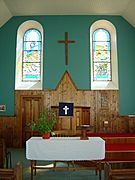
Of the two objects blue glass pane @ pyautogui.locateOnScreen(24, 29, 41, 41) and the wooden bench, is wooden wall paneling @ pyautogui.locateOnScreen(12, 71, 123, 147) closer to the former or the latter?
blue glass pane @ pyautogui.locateOnScreen(24, 29, 41, 41)

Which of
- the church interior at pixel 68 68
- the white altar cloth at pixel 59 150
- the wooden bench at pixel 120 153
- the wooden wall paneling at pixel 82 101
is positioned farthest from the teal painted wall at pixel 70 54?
the white altar cloth at pixel 59 150

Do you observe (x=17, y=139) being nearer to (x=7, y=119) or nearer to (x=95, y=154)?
(x=7, y=119)

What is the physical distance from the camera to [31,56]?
10.5m

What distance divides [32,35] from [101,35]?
303 cm

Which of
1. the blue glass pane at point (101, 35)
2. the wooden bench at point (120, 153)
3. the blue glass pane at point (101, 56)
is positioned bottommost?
the wooden bench at point (120, 153)

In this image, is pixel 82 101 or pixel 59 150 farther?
pixel 82 101

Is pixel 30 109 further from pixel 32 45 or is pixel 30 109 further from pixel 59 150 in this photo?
pixel 59 150

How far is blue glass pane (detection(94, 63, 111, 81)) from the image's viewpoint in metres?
10.3

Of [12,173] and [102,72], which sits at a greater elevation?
[102,72]

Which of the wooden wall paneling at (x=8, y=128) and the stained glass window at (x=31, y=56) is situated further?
the stained glass window at (x=31, y=56)

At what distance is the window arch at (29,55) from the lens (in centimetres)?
1026

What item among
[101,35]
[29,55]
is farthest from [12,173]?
[101,35]

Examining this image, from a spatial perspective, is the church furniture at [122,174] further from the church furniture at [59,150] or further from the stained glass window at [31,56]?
the stained glass window at [31,56]

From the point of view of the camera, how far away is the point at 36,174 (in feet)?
18.2
